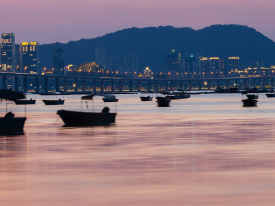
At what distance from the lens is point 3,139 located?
42.4m

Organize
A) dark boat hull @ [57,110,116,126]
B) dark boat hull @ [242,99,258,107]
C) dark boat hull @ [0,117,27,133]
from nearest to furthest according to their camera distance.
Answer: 1. dark boat hull @ [0,117,27,133]
2. dark boat hull @ [57,110,116,126]
3. dark boat hull @ [242,99,258,107]

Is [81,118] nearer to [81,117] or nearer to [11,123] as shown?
[81,117]

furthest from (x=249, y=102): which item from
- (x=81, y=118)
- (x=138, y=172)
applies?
(x=138, y=172)

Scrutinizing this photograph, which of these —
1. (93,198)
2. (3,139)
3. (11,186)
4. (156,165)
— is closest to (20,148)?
(3,139)

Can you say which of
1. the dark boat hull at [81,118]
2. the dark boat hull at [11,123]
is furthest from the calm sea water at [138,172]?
the dark boat hull at [81,118]

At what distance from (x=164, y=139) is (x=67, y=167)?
56.9ft

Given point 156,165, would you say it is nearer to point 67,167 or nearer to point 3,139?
point 67,167

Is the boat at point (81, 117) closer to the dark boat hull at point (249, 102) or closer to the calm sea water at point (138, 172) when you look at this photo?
the calm sea water at point (138, 172)

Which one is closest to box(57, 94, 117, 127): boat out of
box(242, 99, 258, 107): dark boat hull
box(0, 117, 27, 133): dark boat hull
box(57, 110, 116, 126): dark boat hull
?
box(57, 110, 116, 126): dark boat hull

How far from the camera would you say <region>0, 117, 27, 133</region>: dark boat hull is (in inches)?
1962

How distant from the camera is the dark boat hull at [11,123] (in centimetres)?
4984

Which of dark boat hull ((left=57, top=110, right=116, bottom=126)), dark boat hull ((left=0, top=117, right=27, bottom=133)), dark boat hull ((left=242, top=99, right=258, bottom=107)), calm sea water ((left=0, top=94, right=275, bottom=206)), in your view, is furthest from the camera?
dark boat hull ((left=242, top=99, right=258, bottom=107))

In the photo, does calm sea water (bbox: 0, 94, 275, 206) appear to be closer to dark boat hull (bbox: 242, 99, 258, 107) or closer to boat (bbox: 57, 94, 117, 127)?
boat (bbox: 57, 94, 117, 127)

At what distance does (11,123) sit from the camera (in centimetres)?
5059
